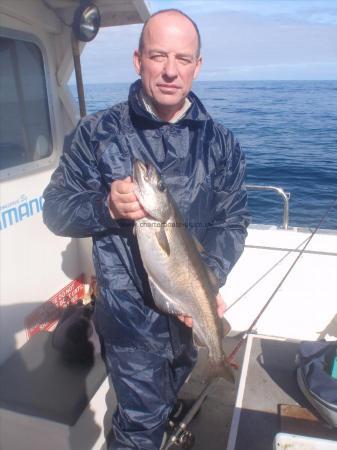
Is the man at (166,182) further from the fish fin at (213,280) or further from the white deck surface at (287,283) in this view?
the white deck surface at (287,283)

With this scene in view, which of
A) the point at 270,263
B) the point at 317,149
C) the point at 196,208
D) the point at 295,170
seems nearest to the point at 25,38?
the point at 196,208

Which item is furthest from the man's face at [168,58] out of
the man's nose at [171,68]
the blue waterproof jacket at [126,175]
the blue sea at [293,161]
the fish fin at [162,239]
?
the blue sea at [293,161]

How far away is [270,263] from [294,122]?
23048 mm

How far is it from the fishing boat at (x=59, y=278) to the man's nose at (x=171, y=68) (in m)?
1.73

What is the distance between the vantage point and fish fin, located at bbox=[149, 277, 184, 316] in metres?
2.43

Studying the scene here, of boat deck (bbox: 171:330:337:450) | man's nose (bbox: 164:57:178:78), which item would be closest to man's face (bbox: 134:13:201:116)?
man's nose (bbox: 164:57:178:78)

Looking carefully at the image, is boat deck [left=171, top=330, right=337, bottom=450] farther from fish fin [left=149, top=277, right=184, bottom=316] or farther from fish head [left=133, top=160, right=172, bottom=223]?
fish head [left=133, top=160, right=172, bottom=223]

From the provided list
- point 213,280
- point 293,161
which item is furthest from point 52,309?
point 293,161

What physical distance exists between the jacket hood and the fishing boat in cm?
159

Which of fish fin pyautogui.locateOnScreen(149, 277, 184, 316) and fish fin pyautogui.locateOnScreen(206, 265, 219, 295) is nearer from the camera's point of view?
fish fin pyautogui.locateOnScreen(149, 277, 184, 316)

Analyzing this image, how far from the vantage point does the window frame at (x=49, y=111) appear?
3.57m

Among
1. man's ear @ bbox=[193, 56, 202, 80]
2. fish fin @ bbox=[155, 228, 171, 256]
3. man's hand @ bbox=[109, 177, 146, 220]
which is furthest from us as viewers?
man's ear @ bbox=[193, 56, 202, 80]

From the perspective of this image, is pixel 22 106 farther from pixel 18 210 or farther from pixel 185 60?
pixel 185 60

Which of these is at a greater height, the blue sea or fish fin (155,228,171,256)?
fish fin (155,228,171,256)
